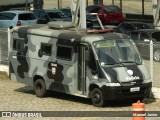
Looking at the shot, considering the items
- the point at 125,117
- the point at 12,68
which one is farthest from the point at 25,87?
the point at 125,117

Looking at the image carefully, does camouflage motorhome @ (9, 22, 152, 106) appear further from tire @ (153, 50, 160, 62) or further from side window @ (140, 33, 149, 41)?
side window @ (140, 33, 149, 41)

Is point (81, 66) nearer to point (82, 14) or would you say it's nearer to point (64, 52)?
point (64, 52)

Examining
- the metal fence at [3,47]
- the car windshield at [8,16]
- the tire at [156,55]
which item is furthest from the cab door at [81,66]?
the car windshield at [8,16]

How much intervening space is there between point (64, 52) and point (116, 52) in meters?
1.69

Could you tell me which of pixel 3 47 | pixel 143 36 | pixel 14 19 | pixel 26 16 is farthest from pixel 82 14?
pixel 26 16

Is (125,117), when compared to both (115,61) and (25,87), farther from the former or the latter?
(25,87)

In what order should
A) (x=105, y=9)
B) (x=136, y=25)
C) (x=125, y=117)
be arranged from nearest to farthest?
(x=125, y=117), (x=136, y=25), (x=105, y=9)

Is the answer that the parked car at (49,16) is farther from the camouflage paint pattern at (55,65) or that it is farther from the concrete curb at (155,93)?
the concrete curb at (155,93)

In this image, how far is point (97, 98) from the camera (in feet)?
60.3

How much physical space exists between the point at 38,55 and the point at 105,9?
1080 inches

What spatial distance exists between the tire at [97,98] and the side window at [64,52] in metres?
1.40

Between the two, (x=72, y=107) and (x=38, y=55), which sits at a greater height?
(x=38, y=55)

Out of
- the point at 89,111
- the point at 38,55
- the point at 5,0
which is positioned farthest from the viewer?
the point at 5,0

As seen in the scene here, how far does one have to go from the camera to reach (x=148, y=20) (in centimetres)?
4934
